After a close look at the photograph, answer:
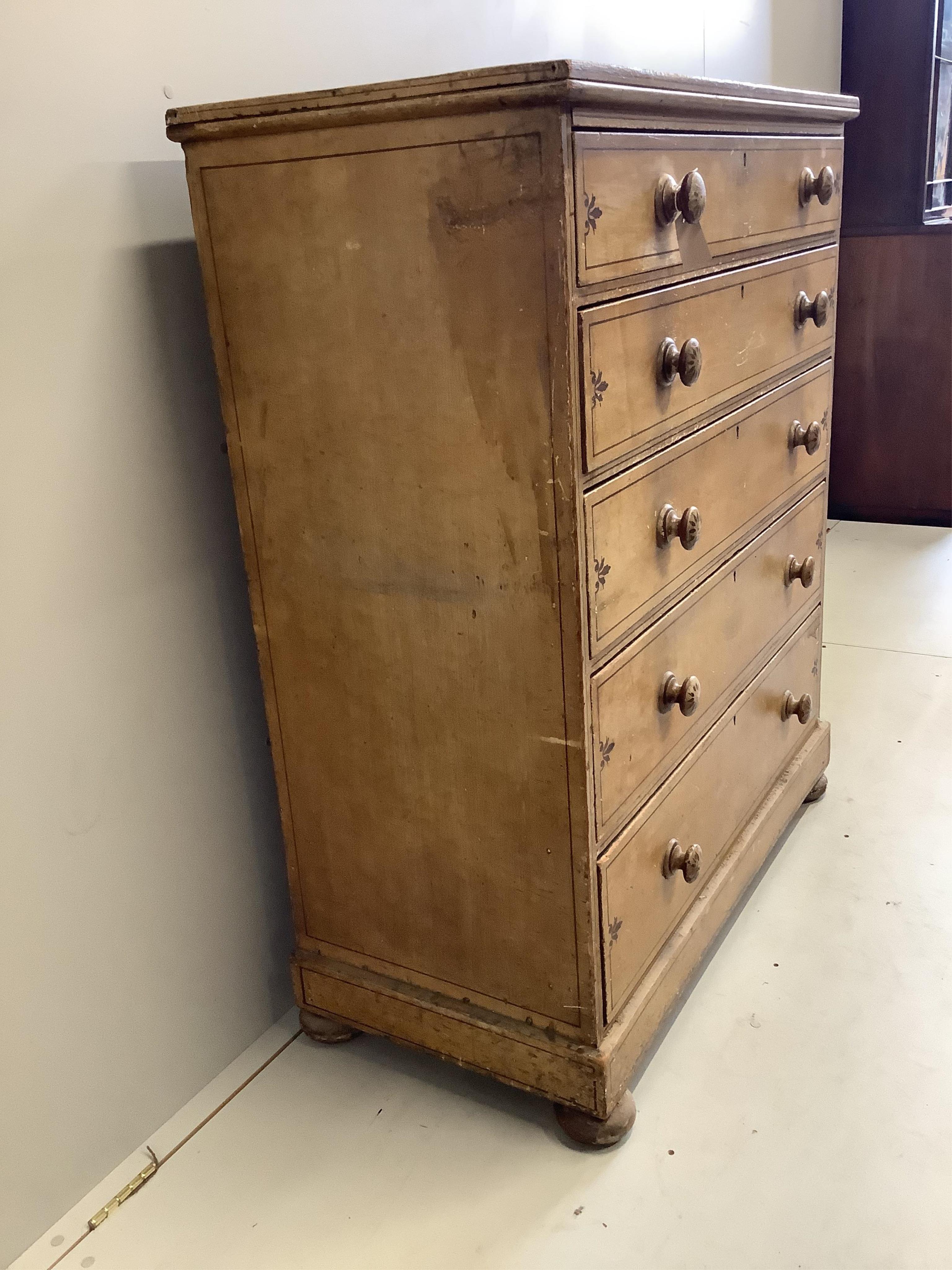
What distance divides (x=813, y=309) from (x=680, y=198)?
1.94ft

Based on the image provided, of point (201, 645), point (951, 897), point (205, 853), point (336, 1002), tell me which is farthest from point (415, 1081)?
point (951, 897)

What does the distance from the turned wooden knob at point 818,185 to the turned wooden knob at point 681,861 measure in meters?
0.93

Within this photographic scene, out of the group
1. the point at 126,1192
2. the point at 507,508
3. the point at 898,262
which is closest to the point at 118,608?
the point at 507,508

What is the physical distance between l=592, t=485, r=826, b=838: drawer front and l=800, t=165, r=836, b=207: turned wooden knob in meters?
0.48

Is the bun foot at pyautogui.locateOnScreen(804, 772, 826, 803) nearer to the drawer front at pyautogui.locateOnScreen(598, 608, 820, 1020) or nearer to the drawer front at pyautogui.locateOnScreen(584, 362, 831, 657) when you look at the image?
the drawer front at pyautogui.locateOnScreen(598, 608, 820, 1020)

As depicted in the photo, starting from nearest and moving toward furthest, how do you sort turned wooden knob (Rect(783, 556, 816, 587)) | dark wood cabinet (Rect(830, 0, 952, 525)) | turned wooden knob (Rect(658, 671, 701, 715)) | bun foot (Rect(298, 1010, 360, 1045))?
turned wooden knob (Rect(658, 671, 701, 715)), bun foot (Rect(298, 1010, 360, 1045)), turned wooden knob (Rect(783, 556, 816, 587)), dark wood cabinet (Rect(830, 0, 952, 525))

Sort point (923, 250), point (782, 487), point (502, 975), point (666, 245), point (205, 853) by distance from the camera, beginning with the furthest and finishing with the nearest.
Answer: point (923, 250), point (782, 487), point (205, 853), point (502, 975), point (666, 245)

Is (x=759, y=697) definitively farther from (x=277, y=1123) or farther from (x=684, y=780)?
(x=277, y=1123)

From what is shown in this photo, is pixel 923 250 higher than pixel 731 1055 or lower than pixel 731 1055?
higher

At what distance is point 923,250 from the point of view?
11.3 ft

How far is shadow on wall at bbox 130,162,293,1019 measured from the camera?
130 cm

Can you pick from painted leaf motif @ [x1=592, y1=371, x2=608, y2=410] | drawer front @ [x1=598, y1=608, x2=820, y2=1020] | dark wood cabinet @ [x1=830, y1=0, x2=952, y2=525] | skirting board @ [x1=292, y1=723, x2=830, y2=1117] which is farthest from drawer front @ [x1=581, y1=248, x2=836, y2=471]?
dark wood cabinet @ [x1=830, y1=0, x2=952, y2=525]

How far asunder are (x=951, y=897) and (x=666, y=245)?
120cm

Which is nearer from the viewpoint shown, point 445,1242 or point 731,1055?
point 445,1242
